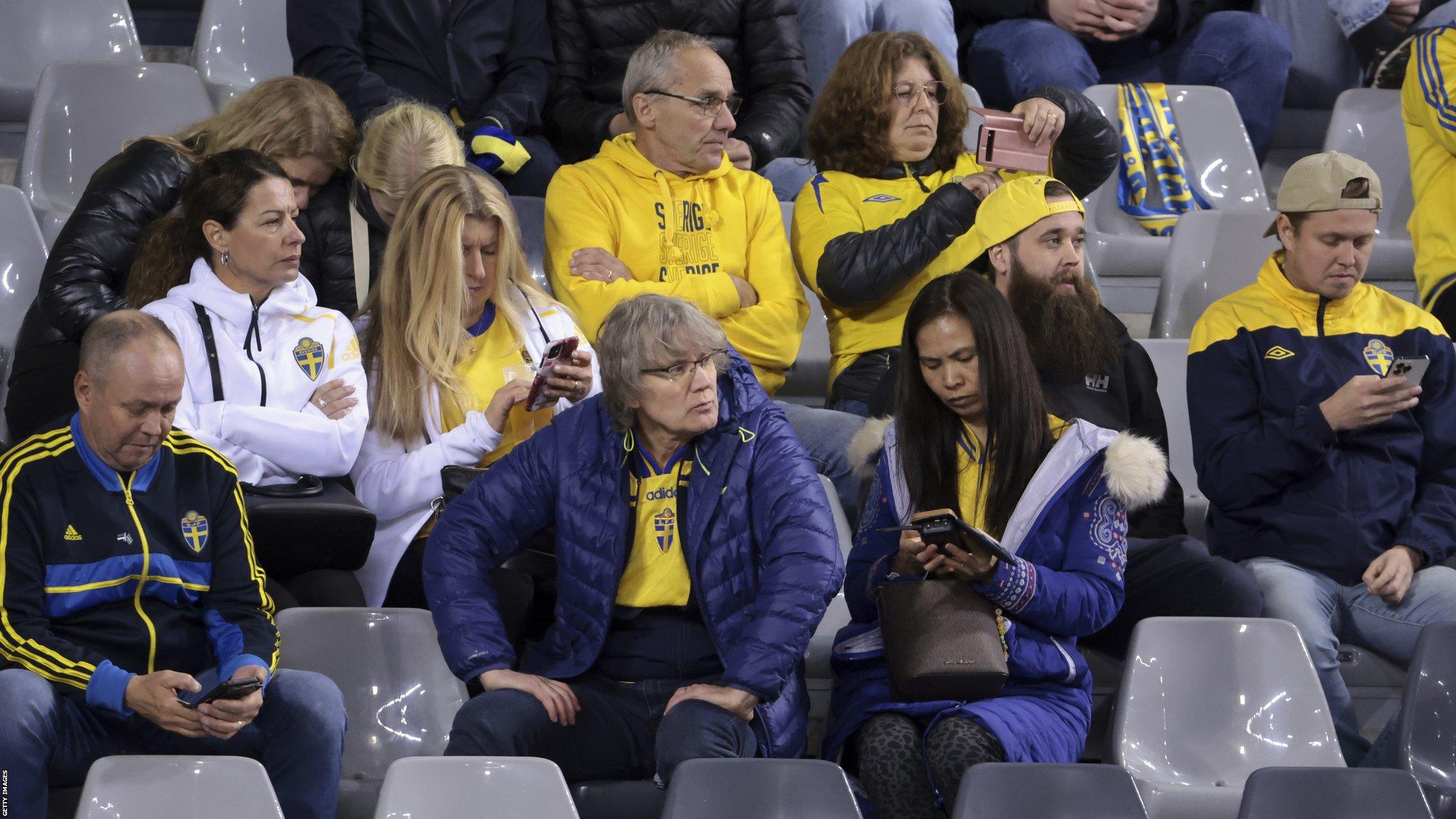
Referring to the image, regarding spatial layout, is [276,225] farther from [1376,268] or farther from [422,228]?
[1376,268]

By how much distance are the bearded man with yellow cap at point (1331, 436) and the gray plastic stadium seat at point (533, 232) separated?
1632 mm

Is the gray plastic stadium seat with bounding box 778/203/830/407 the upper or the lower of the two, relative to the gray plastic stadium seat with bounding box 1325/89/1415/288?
lower

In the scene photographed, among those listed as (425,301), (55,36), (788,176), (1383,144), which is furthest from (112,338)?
(1383,144)

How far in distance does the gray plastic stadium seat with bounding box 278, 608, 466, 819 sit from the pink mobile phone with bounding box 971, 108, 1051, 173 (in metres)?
1.64

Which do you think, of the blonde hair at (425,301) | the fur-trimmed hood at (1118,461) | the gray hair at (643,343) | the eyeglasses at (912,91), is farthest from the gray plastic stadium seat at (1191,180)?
the gray hair at (643,343)

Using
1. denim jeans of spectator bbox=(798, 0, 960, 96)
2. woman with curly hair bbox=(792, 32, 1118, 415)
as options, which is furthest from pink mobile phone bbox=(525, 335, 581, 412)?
denim jeans of spectator bbox=(798, 0, 960, 96)

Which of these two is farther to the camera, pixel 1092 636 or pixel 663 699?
pixel 1092 636

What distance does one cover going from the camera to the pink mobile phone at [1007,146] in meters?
3.69

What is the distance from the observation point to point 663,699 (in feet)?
9.30

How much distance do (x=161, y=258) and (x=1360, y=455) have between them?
2.57m

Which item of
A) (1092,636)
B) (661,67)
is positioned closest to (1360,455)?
(1092,636)

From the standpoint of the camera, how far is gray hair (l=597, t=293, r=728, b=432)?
290 cm

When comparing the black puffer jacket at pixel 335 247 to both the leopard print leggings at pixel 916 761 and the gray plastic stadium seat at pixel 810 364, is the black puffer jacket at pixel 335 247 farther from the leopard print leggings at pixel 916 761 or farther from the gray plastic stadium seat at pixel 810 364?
the leopard print leggings at pixel 916 761

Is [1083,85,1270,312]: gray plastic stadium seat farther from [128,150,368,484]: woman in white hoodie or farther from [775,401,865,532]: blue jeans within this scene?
[128,150,368,484]: woman in white hoodie
